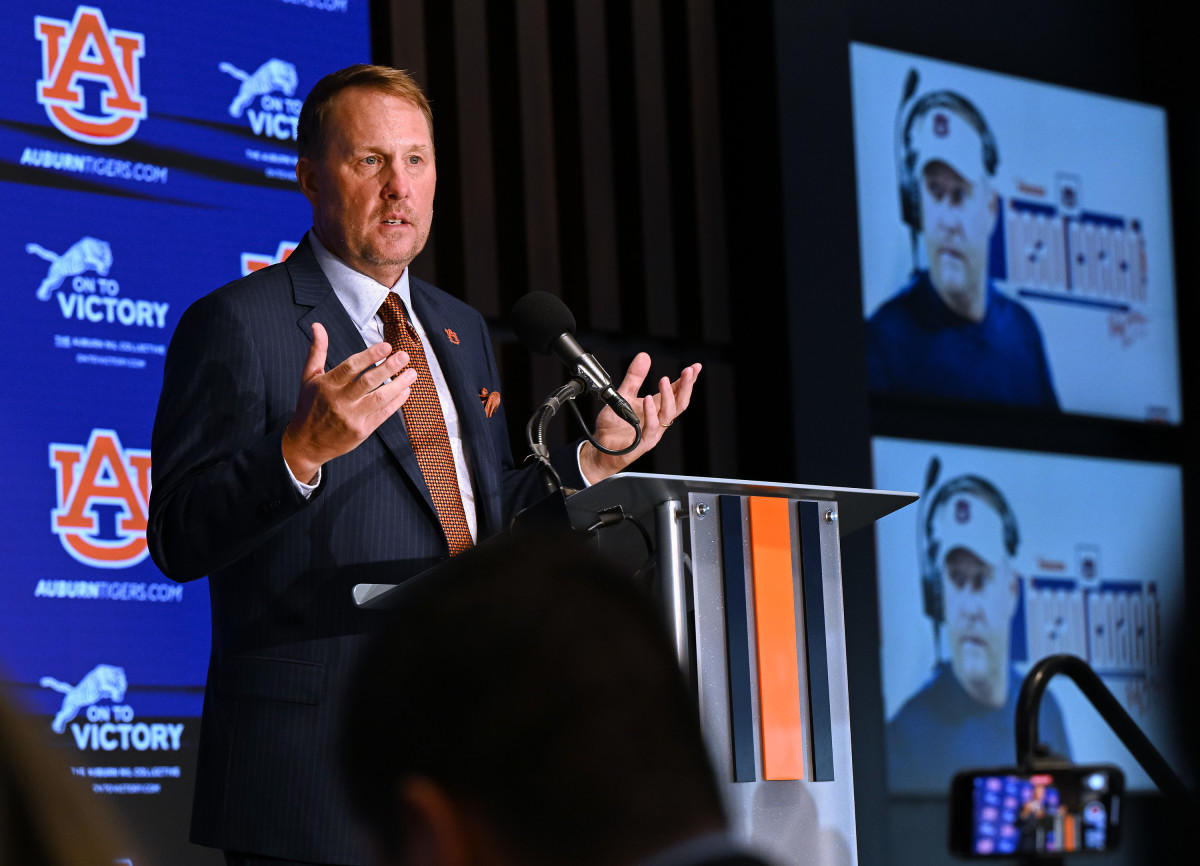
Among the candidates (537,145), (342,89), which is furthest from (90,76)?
(342,89)

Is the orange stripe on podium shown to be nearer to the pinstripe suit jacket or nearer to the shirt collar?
the pinstripe suit jacket

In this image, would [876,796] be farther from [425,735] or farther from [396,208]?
[425,735]

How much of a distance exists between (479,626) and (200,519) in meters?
1.44

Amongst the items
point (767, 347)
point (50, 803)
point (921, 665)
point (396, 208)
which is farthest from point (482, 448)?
point (921, 665)

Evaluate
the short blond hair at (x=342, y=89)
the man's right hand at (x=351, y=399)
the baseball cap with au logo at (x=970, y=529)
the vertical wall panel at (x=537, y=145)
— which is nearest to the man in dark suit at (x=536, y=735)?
the man's right hand at (x=351, y=399)

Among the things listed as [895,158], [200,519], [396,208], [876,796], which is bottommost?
[876,796]

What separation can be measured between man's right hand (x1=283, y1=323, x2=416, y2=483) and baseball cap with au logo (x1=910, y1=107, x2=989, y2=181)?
4049 millimetres

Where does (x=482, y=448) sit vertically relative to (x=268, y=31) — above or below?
below

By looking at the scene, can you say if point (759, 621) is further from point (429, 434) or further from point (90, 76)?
point (90, 76)

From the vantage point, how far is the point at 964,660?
17.7 feet

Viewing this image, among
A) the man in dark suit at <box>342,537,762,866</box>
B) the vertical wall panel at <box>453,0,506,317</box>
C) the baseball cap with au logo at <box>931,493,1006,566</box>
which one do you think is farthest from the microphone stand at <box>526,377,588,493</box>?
the baseball cap with au logo at <box>931,493,1006,566</box>

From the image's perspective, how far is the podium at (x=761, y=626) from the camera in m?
2.02

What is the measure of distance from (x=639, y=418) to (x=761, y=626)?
14.9 inches

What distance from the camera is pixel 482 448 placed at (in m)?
2.32
